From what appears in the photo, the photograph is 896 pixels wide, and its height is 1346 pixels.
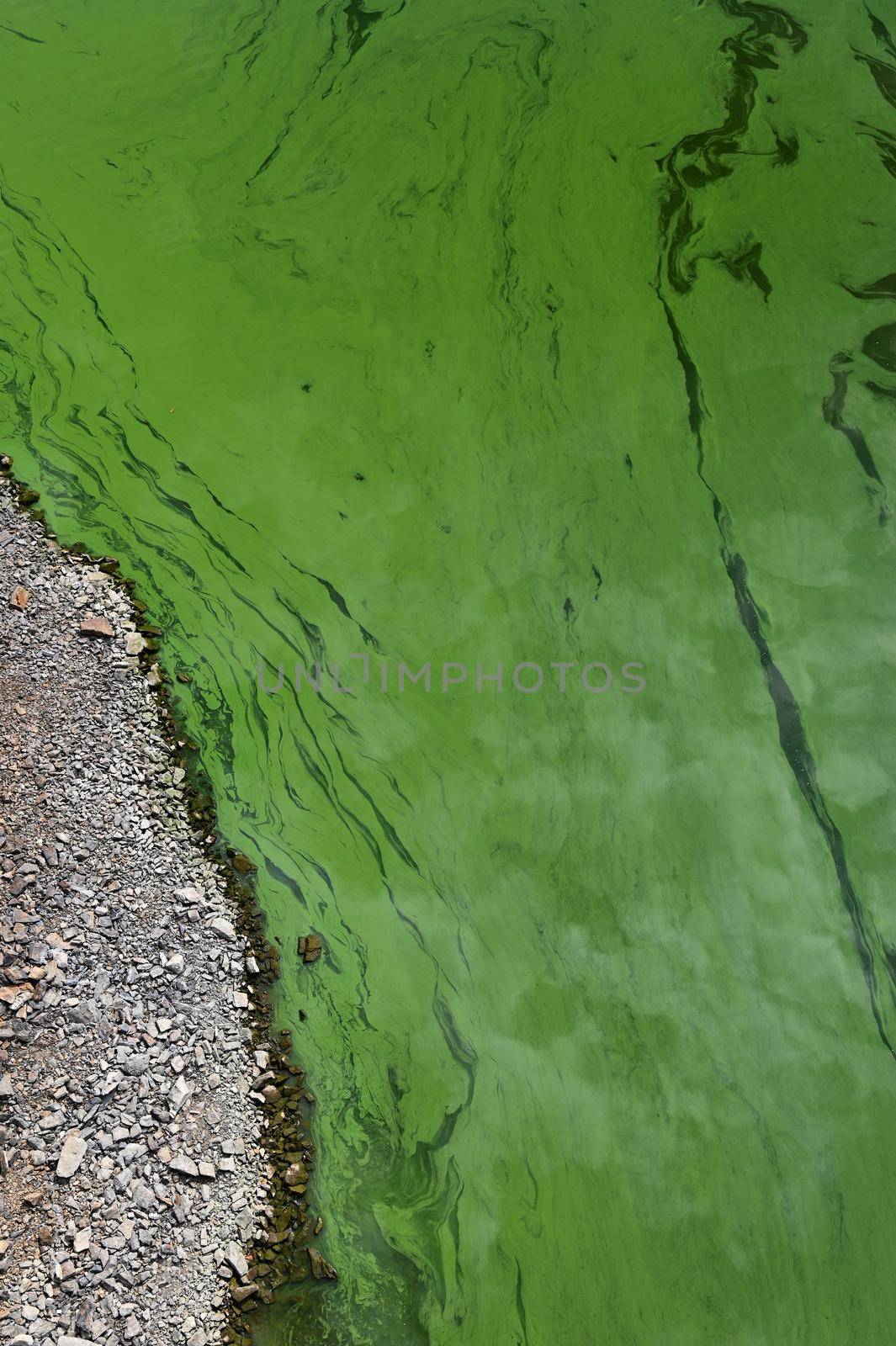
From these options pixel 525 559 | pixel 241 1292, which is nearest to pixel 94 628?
pixel 525 559

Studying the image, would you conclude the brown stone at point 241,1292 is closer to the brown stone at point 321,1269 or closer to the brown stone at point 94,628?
the brown stone at point 321,1269

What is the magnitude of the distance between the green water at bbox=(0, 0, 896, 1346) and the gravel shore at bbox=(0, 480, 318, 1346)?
13 cm

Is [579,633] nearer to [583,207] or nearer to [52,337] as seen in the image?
[583,207]

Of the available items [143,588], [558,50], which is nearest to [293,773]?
[143,588]

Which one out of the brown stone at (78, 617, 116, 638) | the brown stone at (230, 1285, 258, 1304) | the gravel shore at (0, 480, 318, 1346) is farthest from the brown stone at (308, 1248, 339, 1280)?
the brown stone at (78, 617, 116, 638)

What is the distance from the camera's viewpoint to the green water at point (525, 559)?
6.52 feet

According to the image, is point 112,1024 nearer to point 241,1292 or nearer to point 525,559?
point 241,1292

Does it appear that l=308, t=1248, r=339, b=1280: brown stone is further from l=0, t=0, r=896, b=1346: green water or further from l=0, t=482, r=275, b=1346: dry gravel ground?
l=0, t=482, r=275, b=1346: dry gravel ground

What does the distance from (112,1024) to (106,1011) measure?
3 centimetres

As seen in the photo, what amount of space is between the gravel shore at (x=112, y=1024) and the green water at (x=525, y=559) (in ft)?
0.43

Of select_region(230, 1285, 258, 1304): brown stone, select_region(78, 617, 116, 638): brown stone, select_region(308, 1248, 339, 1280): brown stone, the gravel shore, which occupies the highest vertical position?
select_region(78, 617, 116, 638): brown stone

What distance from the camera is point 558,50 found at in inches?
102

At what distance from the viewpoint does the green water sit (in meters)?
1.99

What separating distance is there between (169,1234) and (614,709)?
155 cm
